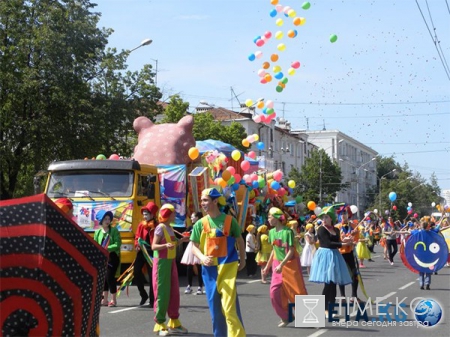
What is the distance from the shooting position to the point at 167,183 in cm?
1873

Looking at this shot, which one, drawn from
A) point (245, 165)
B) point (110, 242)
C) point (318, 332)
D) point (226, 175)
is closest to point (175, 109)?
point (245, 165)

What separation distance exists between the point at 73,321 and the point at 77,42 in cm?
2835

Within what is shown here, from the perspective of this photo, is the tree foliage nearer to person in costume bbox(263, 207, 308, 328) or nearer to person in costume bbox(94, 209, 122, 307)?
→ person in costume bbox(94, 209, 122, 307)

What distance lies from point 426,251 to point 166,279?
6.29 metres

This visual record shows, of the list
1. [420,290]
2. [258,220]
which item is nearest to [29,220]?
[420,290]

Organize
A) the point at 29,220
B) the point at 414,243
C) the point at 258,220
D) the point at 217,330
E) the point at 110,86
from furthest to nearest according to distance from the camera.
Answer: the point at 110,86 → the point at 258,220 → the point at 414,243 → the point at 217,330 → the point at 29,220

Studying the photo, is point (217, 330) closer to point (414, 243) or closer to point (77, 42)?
point (414, 243)

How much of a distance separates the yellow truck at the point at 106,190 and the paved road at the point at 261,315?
154cm

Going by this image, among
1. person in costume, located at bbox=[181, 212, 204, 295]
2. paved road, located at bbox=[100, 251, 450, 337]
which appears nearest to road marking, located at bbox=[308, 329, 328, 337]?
paved road, located at bbox=[100, 251, 450, 337]

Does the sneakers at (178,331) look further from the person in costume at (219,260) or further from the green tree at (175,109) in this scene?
the green tree at (175,109)

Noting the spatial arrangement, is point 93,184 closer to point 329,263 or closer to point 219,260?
point 329,263

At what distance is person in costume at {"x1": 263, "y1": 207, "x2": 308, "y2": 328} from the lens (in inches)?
417

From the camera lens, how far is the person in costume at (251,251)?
2166 cm

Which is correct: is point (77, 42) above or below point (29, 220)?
above
